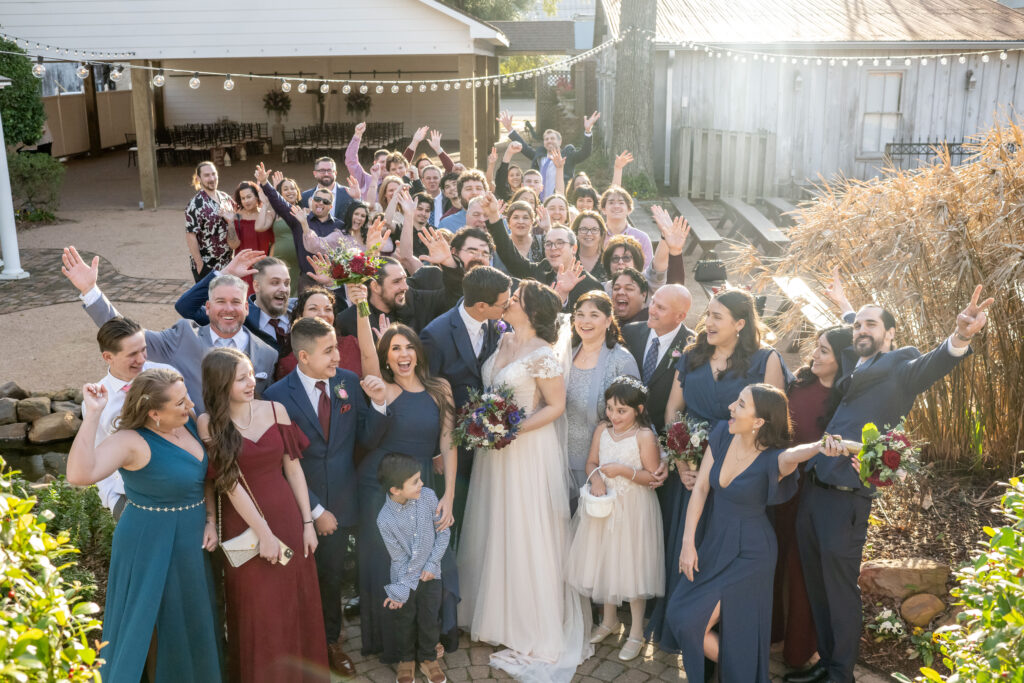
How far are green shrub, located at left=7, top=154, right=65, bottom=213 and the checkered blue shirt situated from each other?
1578cm

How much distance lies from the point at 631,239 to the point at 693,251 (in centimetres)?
810

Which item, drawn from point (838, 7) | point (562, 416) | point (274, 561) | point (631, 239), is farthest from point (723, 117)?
point (274, 561)

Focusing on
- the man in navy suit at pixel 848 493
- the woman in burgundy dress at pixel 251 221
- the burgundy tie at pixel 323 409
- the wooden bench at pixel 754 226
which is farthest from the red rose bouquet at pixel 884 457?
the wooden bench at pixel 754 226

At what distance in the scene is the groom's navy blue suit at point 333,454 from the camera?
4.77 metres

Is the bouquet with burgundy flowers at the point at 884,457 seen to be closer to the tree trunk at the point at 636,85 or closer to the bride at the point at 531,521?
the bride at the point at 531,521

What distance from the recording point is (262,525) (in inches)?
171

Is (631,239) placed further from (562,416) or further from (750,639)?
(750,639)

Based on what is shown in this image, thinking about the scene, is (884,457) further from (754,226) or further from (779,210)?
(779,210)

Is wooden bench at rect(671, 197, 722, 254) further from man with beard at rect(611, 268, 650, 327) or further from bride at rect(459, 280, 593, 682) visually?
bride at rect(459, 280, 593, 682)

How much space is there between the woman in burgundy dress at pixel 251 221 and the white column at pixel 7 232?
6.48 metres

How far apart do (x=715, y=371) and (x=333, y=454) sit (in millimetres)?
2104

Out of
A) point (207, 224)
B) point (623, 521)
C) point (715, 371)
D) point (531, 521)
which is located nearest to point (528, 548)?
point (531, 521)

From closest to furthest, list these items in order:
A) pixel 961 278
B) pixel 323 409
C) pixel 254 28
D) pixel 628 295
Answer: pixel 323 409 < pixel 628 295 < pixel 961 278 < pixel 254 28

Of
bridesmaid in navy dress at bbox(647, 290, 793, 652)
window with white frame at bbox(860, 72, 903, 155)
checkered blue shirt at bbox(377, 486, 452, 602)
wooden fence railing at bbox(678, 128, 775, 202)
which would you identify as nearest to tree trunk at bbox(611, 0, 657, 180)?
wooden fence railing at bbox(678, 128, 775, 202)
